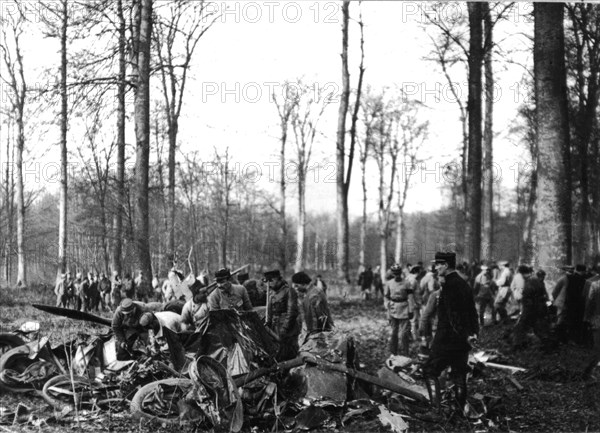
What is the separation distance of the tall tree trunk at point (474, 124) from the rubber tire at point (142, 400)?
48.9 feet

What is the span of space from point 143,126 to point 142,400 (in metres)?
8.07

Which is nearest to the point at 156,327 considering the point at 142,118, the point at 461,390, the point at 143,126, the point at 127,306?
the point at 127,306

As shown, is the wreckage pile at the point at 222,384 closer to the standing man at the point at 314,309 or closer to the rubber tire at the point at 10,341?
the rubber tire at the point at 10,341

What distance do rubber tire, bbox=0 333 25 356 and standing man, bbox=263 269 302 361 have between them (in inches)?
148

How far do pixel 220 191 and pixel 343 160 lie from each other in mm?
19727

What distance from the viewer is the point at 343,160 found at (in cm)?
2662

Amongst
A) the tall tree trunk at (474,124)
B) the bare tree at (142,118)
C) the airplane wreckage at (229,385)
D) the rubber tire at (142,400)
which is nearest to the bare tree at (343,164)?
the tall tree trunk at (474,124)

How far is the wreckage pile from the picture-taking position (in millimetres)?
6586

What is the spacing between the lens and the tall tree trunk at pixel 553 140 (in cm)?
1066

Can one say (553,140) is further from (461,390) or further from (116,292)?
(116,292)

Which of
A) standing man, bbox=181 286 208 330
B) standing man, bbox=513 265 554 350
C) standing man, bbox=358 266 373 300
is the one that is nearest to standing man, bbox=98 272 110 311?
standing man, bbox=358 266 373 300

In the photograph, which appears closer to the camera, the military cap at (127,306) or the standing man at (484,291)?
the military cap at (127,306)

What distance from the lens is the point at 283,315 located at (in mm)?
8680

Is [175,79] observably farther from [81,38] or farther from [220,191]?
[220,191]
